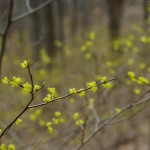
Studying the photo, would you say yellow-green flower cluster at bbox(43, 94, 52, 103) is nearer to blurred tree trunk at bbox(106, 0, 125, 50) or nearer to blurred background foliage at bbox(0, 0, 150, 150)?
blurred background foliage at bbox(0, 0, 150, 150)

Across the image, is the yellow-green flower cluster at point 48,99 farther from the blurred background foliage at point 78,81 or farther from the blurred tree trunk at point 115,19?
the blurred tree trunk at point 115,19

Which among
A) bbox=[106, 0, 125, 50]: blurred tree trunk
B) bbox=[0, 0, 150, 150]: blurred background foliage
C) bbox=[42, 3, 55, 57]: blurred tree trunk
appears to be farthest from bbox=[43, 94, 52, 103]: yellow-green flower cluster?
bbox=[106, 0, 125, 50]: blurred tree trunk

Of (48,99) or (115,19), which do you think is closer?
(48,99)

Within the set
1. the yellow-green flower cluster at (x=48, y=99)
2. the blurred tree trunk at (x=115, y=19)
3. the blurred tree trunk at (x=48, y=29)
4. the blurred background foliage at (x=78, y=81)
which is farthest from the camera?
the blurred tree trunk at (x=115, y=19)

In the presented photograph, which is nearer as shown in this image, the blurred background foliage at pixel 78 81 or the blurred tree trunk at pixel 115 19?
the blurred background foliage at pixel 78 81

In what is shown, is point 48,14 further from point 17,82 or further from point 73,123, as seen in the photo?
point 17,82

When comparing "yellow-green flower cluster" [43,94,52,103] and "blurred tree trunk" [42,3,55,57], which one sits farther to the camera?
"blurred tree trunk" [42,3,55,57]

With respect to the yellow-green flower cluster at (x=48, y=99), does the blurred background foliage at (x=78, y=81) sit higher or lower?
higher

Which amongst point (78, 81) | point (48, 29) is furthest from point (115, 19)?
point (78, 81)

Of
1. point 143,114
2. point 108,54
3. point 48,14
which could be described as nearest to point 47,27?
point 48,14

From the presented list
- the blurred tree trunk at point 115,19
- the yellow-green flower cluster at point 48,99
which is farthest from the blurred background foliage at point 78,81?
the yellow-green flower cluster at point 48,99

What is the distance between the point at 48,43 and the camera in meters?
12.2

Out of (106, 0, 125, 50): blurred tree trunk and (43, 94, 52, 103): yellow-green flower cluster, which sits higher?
(106, 0, 125, 50): blurred tree trunk

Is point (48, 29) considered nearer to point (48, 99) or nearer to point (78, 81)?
point (78, 81)
